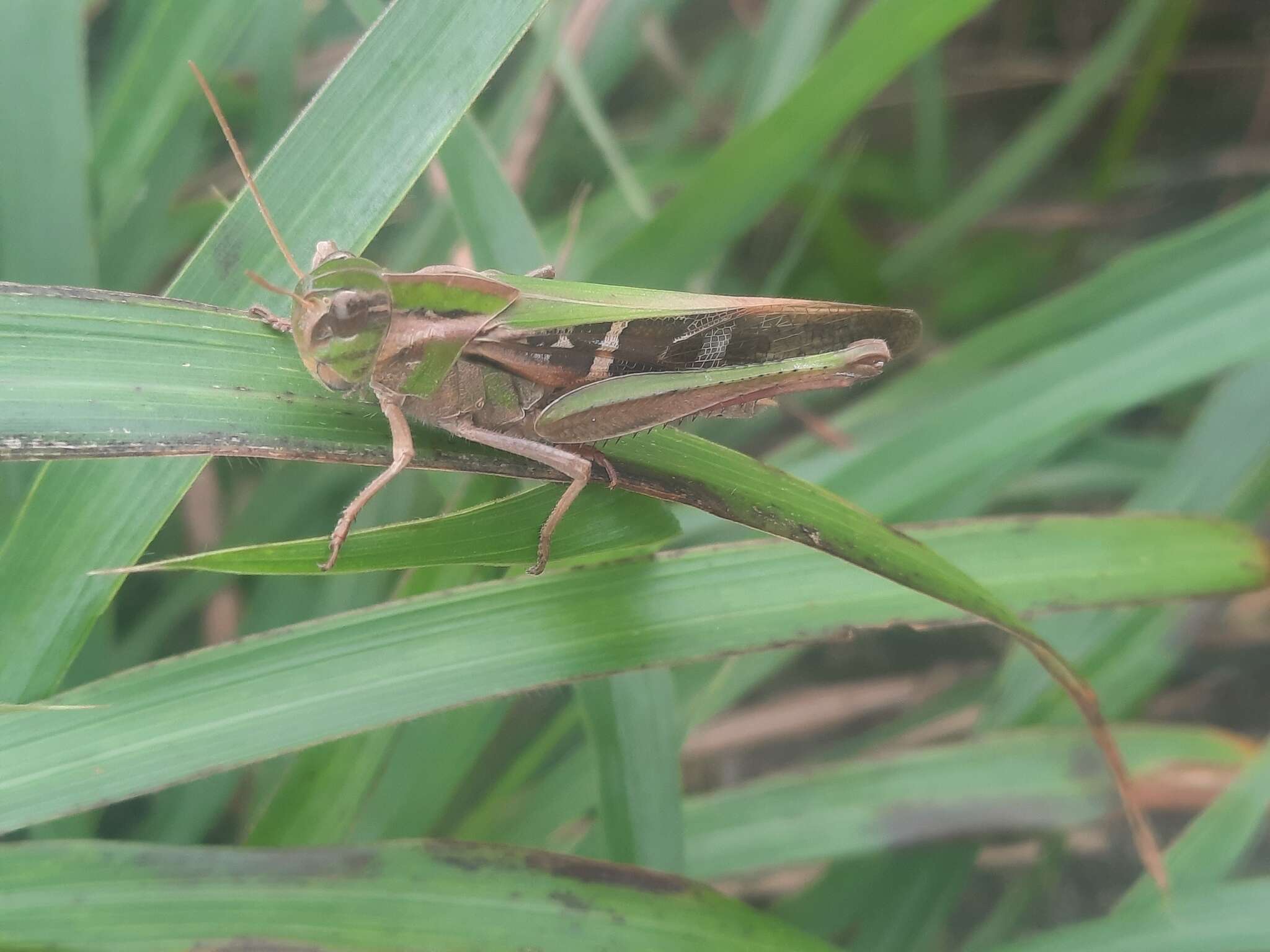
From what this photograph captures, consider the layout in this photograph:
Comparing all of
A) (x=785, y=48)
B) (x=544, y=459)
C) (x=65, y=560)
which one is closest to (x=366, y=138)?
(x=544, y=459)

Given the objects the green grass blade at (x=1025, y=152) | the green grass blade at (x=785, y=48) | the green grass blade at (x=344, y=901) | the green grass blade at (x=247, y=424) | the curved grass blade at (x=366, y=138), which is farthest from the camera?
the green grass blade at (x=1025, y=152)

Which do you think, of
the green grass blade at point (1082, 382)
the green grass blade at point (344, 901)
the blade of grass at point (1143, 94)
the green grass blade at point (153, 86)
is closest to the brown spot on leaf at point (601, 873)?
the green grass blade at point (344, 901)

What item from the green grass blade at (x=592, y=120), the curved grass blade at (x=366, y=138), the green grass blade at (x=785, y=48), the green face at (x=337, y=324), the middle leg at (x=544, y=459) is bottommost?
the middle leg at (x=544, y=459)

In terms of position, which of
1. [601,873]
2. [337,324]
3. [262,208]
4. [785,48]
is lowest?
[601,873]

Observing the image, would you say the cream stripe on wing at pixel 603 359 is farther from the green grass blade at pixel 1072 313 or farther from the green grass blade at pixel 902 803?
the green grass blade at pixel 902 803

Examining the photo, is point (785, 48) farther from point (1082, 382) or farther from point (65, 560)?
point (65, 560)

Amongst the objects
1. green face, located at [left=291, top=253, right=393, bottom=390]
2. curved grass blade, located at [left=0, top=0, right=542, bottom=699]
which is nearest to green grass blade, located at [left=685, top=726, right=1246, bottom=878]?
green face, located at [left=291, top=253, right=393, bottom=390]
